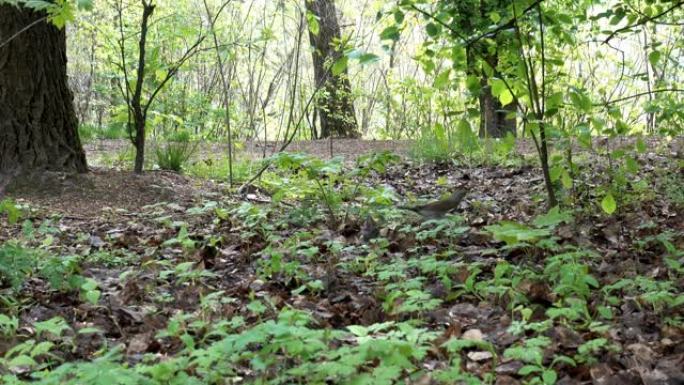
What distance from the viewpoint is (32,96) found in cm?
474

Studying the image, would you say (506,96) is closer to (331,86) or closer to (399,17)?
(399,17)

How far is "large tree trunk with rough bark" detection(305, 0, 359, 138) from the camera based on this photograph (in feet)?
27.9

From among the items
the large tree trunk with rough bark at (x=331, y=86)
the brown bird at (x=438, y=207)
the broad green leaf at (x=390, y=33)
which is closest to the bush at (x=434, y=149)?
the large tree trunk with rough bark at (x=331, y=86)

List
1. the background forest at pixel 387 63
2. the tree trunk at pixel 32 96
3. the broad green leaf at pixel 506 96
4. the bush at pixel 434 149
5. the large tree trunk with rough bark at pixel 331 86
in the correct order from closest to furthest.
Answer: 1. the broad green leaf at pixel 506 96
2. the background forest at pixel 387 63
3. the tree trunk at pixel 32 96
4. the bush at pixel 434 149
5. the large tree trunk with rough bark at pixel 331 86

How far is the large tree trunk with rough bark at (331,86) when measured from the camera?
8.49 metres

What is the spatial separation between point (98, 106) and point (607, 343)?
13.2 metres

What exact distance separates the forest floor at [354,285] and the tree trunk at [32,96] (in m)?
0.19

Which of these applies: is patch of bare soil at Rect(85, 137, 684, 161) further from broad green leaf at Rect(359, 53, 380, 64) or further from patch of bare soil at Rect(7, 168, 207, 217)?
broad green leaf at Rect(359, 53, 380, 64)

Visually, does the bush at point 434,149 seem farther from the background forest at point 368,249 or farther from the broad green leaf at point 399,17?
the broad green leaf at point 399,17

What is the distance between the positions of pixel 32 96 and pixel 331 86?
4.20m

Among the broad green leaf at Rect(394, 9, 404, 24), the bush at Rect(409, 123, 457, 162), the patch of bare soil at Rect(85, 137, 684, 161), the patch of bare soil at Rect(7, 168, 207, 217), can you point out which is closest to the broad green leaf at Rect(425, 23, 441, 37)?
the broad green leaf at Rect(394, 9, 404, 24)

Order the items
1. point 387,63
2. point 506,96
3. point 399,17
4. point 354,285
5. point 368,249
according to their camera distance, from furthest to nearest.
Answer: point 387,63
point 368,249
point 506,96
point 399,17
point 354,285

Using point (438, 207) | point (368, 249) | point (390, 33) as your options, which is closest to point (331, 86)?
point (438, 207)

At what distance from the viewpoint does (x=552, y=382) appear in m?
1.75
